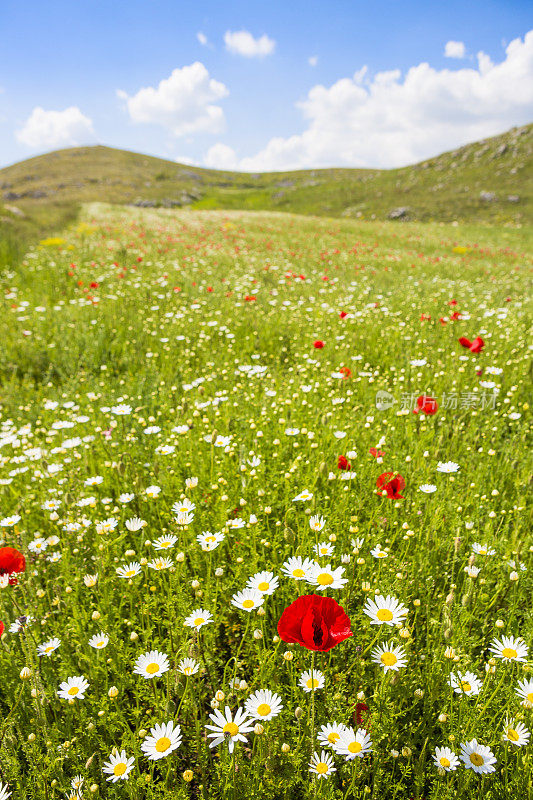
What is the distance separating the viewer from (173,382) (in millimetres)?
5414

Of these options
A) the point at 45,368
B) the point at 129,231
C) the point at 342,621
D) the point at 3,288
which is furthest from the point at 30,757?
the point at 129,231

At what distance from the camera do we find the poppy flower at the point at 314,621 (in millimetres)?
1314

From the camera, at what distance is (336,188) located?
354 ft

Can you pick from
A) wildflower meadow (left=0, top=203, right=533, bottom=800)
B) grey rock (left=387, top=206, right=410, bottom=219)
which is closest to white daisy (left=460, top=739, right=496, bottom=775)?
wildflower meadow (left=0, top=203, right=533, bottom=800)

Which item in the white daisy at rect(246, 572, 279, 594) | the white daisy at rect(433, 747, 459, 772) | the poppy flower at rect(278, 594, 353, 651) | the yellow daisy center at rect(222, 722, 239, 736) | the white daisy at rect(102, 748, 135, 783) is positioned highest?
the poppy flower at rect(278, 594, 353, 651)

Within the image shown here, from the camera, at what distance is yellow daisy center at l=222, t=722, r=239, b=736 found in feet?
4.62

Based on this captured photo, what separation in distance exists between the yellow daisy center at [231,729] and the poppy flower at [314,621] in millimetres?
388

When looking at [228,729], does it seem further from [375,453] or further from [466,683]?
[375,453]

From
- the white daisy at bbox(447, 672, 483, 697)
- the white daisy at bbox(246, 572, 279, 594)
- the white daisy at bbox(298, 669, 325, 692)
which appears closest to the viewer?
the white daisy at bbox(298, 669, 325, 692)

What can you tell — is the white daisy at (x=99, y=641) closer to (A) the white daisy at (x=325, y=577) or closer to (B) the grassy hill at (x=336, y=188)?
(A) the white daisy at (x=325, y=577)

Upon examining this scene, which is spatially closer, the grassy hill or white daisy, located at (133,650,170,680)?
white daisy, located at (133,650,170,680)

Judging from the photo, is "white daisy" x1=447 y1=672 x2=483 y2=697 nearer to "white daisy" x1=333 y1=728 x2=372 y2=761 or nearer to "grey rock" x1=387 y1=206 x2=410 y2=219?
"white daisy" x1=333 y1=728 x2=372 y2=761

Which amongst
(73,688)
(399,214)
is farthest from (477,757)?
(399,214)

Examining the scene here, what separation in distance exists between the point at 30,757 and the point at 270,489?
1.76 metres
